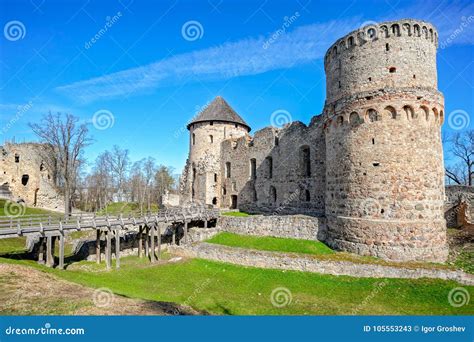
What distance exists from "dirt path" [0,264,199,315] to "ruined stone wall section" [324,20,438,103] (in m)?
14.8

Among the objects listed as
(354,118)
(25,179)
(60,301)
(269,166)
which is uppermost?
(354,118)

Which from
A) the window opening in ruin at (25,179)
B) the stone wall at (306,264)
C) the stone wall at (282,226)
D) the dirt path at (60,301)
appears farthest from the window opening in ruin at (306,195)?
the window opening in ruin at (25,179)

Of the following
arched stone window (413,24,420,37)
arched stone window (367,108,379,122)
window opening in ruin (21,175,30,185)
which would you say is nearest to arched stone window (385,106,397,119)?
arched stone window (367,108,379,122)

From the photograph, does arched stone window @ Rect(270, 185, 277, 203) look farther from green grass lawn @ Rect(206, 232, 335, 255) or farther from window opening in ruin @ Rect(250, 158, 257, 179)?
green grass lawn @ Rect(206, 232, 335, 255)

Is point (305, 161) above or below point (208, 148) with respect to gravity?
below

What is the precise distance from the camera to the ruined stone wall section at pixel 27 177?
31344 millimetres

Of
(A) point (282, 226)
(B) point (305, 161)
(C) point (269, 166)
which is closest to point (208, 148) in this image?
(C) point (269, 166)

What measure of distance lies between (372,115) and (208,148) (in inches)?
717

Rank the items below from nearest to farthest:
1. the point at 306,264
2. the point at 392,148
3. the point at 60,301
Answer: the point at 60,301 < the point at 306,264 < the point at 392,148

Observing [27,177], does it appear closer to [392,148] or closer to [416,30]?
[392,148]

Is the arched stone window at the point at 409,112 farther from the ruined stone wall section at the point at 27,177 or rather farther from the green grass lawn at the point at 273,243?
the ruined stone wall section at the point at 27,177

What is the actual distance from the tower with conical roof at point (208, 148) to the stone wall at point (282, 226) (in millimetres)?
9016

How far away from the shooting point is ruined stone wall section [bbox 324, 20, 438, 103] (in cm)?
1578

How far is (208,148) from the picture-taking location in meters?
31.0
